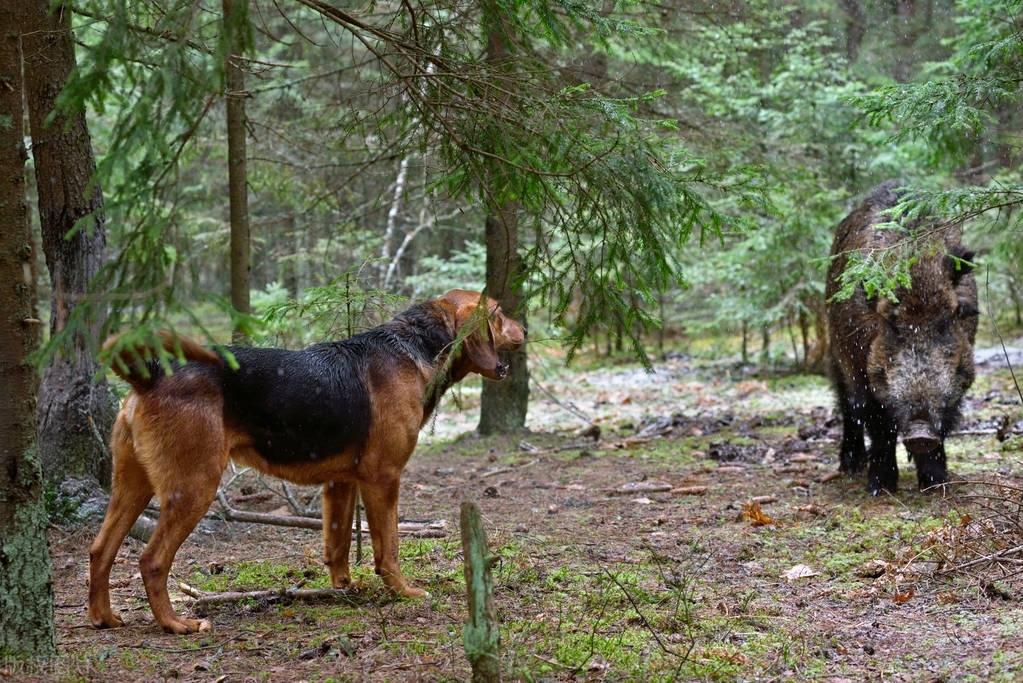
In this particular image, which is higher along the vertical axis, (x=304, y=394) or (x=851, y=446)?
(x=304, y=394)

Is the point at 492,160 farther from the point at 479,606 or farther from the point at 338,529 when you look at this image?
the point at 479,606

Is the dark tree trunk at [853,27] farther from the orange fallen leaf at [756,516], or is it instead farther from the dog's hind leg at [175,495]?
the dog's hind leg at [175,495]

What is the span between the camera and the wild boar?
7.72 meters

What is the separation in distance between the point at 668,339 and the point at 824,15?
9.65 m

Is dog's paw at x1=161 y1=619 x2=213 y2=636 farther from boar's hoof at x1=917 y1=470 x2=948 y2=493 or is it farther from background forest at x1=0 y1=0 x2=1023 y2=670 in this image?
boar's hoof at x1=917 y1=470 x2=948 y2=493

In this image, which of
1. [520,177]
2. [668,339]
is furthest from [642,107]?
[668,339]

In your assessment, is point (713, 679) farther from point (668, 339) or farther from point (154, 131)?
point (668, 339)

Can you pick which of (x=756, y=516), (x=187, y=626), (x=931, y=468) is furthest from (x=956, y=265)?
(x=187, y=626)

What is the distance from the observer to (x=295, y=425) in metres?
5.64

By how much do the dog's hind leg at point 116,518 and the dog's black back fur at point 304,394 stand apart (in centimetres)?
60

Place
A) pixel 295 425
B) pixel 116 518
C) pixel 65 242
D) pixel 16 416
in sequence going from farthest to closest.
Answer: pixel 65 242 → pixel 295 425 → pixel 116 518 → pixel 16 416

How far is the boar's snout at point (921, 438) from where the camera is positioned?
7.30 meters

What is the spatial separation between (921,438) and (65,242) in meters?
6.59

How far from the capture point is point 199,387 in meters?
5.29
